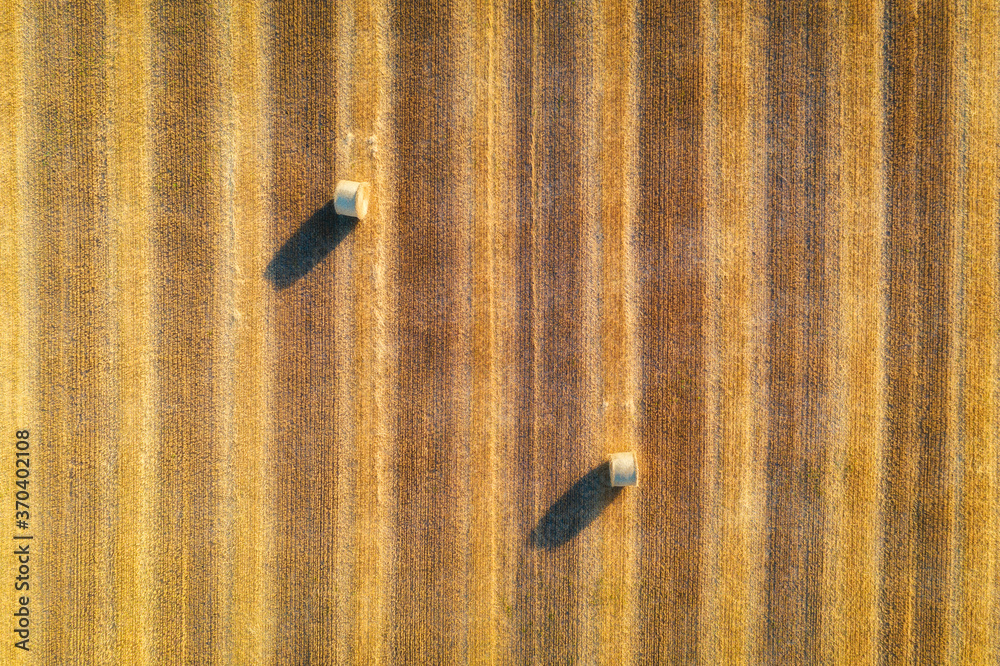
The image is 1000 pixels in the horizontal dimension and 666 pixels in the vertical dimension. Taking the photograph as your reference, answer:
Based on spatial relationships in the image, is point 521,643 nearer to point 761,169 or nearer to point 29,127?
point 761,169

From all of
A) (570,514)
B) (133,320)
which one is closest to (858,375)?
(570,514)

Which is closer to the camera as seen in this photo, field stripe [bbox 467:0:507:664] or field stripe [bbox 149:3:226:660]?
field stripe [bbox 149:3:226:660]

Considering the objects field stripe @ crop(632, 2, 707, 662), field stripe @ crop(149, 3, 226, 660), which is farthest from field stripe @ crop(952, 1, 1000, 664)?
field stripe @ crop(149, 3, 226, 660)

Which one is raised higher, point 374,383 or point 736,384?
point 374,383

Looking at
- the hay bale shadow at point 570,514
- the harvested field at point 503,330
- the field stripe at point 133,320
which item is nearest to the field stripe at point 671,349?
the harvested field at point 503,330

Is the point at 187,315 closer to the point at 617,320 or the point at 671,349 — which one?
the point at 617,320

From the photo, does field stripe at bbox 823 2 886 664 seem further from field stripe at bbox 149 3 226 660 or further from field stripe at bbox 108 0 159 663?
field stripe at bbox 108 0 159 663
